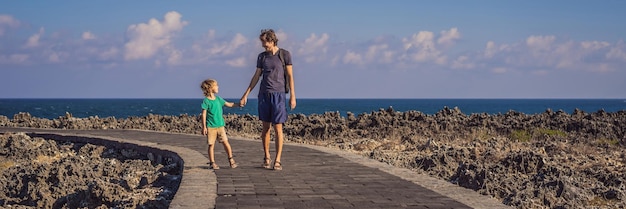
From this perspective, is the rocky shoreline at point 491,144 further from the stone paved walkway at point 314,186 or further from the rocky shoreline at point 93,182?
the rocky shoreline at point 93,182

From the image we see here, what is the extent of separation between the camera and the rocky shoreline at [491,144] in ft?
30.7

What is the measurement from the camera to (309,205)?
23.6 feet

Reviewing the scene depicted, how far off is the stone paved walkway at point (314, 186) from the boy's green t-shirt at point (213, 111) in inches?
Result: 23.6

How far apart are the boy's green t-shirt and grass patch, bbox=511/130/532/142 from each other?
38.9 feet

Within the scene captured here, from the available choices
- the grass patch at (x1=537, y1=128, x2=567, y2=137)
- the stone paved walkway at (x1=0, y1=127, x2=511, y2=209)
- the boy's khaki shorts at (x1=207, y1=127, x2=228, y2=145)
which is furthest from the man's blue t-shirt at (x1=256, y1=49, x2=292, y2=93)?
the grass patch at (x1=537, y1=128, x2=567, y2=137)

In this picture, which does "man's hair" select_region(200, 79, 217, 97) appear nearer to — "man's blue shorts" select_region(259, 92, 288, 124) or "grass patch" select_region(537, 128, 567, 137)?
"man's blue shorts" select_region(259, 92, 288, 124)

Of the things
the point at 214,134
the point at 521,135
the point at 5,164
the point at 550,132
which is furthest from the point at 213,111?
the point at 550,132

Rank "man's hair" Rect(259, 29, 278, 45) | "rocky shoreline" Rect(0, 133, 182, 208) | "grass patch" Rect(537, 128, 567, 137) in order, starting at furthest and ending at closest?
1. "grass patch" Rect(537, 128, 567, 137)
2. "man's hair" Rect(259, 29, 278, 45)
3. "rocky shoreline" Rect(0, 133, 182, 208)

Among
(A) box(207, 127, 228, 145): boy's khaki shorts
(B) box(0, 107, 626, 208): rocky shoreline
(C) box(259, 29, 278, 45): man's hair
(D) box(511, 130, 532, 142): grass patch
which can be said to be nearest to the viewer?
(B) box(0, 107, 626, 208): rocky shoreline

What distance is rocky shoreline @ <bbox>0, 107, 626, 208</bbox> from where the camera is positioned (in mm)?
9367

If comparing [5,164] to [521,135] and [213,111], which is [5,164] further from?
[521,135]

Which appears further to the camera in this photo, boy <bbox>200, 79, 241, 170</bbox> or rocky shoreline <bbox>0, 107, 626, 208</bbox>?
boy <bbox>200, 79, 241, 170</bbox>

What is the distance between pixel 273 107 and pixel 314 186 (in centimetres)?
174

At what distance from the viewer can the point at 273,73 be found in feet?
32.6
